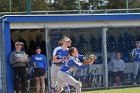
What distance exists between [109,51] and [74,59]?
565 centimetres

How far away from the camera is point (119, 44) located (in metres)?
17.2

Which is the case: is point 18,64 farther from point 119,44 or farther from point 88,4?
point 88,4

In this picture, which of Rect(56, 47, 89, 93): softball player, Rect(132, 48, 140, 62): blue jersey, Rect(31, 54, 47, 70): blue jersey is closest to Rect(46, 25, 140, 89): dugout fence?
Rect(132, 48, 140, 62): blue jersey

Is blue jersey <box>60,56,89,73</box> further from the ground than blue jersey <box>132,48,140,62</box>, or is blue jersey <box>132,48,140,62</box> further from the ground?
blue jersey <box>60,56,89,73</box>

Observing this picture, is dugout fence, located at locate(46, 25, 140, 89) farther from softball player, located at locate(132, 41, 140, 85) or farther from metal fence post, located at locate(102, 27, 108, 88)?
softball player, located at locate(132, 41, 140, 85)

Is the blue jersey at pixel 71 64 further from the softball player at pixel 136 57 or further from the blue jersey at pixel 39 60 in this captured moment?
the softball player at pixel 136 57

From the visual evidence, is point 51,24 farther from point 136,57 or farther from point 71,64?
point 71,64

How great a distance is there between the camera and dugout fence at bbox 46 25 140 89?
16.2 m

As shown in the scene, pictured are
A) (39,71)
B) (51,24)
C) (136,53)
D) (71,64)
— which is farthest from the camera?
(136,53)

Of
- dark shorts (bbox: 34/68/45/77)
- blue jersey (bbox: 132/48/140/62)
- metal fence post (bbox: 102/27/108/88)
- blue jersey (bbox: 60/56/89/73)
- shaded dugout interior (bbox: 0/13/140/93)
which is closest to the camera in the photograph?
blue jersey (bbox: 60/56/89/73)

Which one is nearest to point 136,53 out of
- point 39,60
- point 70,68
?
point 39,60

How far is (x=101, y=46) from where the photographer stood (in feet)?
55.2

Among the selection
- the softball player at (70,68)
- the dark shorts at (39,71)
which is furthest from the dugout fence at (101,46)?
the softball player at (70,68)

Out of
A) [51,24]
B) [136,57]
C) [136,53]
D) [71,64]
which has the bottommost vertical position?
[136,57]
